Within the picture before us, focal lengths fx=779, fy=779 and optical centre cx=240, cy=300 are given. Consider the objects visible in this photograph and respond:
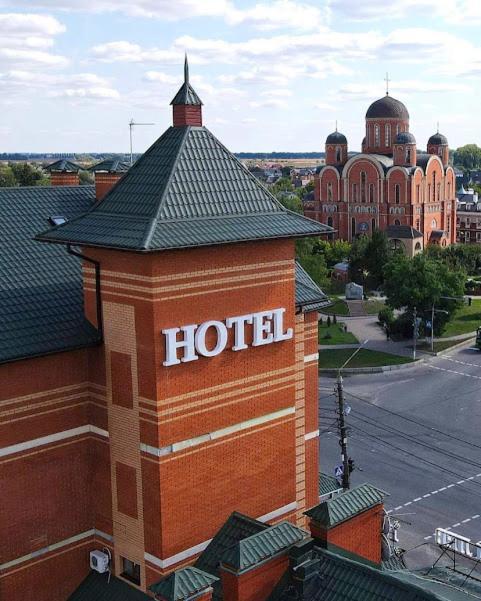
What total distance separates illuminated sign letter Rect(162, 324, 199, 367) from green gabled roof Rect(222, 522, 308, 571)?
3.60m

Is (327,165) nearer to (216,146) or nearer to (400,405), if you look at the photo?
(400,405)

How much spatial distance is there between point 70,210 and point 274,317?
22.9 feet

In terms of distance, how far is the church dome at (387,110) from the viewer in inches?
3600

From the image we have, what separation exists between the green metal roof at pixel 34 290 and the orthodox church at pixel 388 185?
2736 inches

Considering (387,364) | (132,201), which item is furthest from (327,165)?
(132,201)

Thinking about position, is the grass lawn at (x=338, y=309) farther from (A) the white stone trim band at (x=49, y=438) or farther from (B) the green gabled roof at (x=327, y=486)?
(A) the white stone trim band at (x=49, y=438)

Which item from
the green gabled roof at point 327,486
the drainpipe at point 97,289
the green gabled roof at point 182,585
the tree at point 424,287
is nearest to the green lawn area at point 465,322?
the tree at point 424,287

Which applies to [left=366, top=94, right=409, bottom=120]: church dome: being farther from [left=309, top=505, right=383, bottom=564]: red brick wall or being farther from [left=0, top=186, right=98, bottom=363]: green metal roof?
[left=309, top=505, right=383, bottom=564]: red brick wall

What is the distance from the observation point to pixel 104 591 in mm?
16375

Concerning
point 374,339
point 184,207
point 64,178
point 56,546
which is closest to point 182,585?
point 56,546

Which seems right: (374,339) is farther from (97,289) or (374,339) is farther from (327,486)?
(97,289)

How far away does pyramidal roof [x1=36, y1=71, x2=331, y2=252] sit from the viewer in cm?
1474

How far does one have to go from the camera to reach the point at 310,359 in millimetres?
21891

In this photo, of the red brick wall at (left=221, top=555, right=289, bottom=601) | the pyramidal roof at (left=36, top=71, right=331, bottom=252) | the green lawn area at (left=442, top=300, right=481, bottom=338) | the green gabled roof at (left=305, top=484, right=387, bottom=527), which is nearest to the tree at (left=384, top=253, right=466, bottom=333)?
the green lawn area at (left=442, top=300, right=481, bottom=338)
